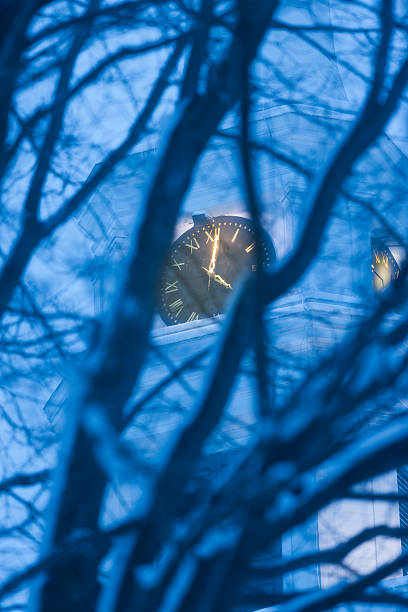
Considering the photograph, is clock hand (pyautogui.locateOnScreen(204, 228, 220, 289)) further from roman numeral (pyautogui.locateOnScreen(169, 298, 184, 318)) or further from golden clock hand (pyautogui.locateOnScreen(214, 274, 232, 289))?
roman numeral (pyautogui.locateOnScreen(169, 298, 184, 318))

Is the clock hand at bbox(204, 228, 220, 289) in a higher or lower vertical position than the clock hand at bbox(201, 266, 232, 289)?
higher

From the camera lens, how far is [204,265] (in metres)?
15.8

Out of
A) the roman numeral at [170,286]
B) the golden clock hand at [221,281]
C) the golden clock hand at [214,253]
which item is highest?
the golden clock hand at [214,253]

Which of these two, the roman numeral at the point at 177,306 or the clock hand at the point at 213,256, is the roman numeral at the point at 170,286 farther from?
the clock hand at the point at 213,256

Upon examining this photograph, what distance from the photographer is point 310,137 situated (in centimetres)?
1625

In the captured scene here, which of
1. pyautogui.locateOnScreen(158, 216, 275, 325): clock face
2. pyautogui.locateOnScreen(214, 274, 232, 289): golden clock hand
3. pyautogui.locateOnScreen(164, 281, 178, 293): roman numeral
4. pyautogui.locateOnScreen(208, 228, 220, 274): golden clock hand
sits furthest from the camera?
pyautogui.locateOnScreen(164, 281, 178, 293): roman numeral

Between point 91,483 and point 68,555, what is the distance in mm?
378

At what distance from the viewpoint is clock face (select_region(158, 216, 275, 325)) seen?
15414 millimetres

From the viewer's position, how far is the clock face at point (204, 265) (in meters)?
15.4

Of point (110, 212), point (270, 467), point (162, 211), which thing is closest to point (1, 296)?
point (162, 211)

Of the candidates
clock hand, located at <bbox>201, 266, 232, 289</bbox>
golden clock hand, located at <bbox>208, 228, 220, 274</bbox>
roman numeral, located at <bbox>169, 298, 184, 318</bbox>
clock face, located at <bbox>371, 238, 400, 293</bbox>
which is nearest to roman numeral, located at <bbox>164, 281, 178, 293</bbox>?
roman numeral, located at <bbox>169, 298, 184, 318</bbox>

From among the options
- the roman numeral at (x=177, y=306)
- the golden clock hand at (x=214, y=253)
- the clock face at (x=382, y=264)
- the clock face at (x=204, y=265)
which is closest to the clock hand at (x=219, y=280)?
the clock face at (x=204, y=265)

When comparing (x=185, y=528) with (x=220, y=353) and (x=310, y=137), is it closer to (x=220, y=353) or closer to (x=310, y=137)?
(x=220, y=353)

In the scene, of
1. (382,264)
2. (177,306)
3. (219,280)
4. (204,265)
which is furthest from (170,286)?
(382,264)
